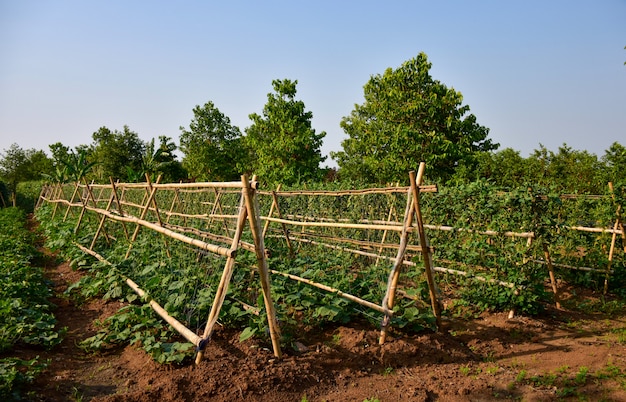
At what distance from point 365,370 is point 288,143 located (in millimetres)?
21545

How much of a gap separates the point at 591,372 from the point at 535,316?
169cm

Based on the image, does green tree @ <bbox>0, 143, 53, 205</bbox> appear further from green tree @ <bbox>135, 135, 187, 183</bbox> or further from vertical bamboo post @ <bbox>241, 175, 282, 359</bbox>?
vertical bamboo post @ <bbox>241, 175, 282, 359</bbox>

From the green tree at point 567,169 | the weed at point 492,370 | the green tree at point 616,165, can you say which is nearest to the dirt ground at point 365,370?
the weed at point 492,370

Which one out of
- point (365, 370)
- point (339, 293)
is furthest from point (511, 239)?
point (365, 370)

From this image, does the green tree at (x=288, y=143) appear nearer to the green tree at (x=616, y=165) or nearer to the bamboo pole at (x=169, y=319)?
the green tree at (x=616, y=165)

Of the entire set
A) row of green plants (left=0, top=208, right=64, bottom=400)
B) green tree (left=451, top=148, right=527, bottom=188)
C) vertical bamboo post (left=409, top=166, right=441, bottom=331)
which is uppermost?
green tree (left=451, top=148, right=527, bottom=188)

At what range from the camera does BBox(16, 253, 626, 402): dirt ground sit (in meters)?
3.31

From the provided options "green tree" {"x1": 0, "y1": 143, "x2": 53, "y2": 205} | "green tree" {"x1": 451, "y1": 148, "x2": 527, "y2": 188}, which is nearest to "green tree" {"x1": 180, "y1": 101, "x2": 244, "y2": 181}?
"green tree" {"x1": 0, "y1": 143, "x2": 53, "y2": 205}

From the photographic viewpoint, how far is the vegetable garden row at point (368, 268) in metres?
4.13

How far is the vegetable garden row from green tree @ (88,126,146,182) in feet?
100

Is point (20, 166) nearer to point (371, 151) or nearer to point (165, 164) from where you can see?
point (165, 164)

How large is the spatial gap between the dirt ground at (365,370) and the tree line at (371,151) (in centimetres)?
527

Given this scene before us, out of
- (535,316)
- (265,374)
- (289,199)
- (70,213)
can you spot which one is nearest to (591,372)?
(535,316)

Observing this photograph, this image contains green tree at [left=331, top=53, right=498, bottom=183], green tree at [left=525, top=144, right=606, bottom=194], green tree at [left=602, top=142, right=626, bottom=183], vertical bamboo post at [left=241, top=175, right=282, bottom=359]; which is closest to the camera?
vertical bamboo post at [left=241, top=175, right=282, bottom=359]
